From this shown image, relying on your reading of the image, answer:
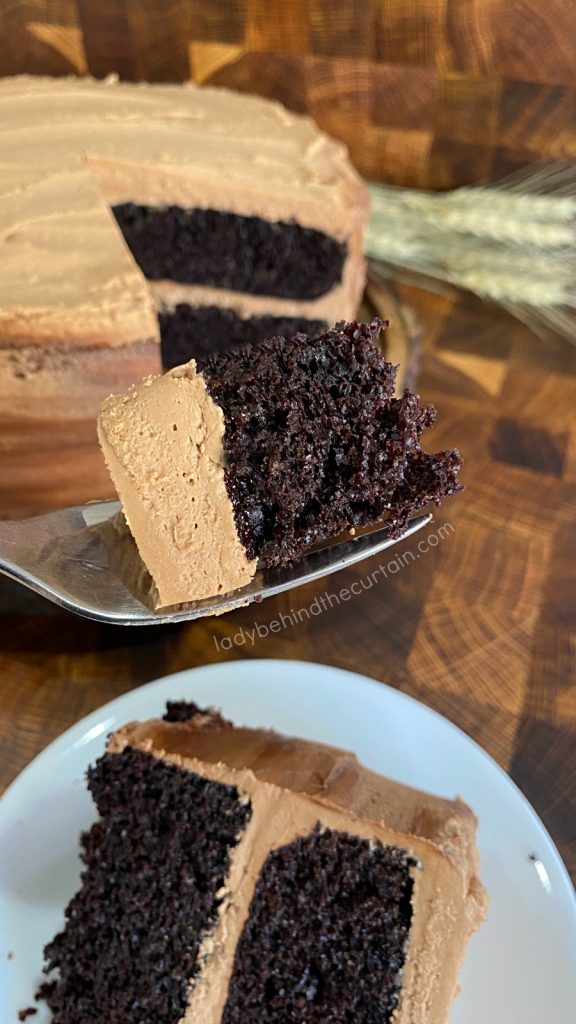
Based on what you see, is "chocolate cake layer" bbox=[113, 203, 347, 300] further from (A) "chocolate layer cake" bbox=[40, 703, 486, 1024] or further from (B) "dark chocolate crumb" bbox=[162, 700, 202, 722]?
(A) "chocolate layer cake" bbox=[40, 703, 486, 1024]

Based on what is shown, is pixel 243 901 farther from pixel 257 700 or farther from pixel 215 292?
pixel 215 292

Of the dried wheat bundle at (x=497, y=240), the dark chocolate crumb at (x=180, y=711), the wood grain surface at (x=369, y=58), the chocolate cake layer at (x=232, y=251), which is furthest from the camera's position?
the dried wheat bundle at (x=497, y=240)

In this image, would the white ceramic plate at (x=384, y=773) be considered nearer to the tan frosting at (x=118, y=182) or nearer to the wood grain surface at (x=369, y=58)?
the tan frosting at (x=118, y=182)

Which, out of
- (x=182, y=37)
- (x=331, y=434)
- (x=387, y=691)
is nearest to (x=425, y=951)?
(x=387, y=691)

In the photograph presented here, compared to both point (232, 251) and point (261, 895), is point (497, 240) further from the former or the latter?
point (261, 895)

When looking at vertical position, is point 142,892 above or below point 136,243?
below

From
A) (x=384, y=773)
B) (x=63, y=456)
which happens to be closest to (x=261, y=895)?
(x=384, y=773)

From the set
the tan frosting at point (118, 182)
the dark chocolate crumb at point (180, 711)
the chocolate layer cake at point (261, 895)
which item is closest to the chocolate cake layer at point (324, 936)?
the chocolate layer cake at point (261, 895)
